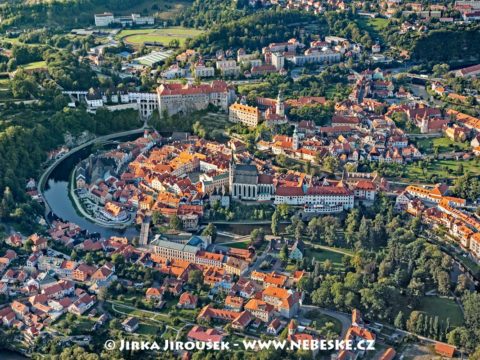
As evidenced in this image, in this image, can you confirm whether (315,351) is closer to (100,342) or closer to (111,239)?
(100,342)

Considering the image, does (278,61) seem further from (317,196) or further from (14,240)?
(14,240)

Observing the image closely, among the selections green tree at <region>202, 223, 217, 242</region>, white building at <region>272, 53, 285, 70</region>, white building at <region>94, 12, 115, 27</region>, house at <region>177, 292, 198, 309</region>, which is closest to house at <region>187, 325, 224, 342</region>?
house at <region>177, 292, 198, 309</region>

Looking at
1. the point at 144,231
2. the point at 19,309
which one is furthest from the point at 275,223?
the point at 19,309

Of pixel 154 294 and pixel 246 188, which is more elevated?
pixel 246 188

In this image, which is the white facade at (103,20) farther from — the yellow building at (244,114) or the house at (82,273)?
the house at (82,273)

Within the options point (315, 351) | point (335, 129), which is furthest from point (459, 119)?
point (315, 351)

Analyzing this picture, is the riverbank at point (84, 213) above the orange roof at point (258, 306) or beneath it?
beneath

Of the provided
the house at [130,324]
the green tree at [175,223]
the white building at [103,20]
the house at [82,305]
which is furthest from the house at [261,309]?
the white building at [103,20]
